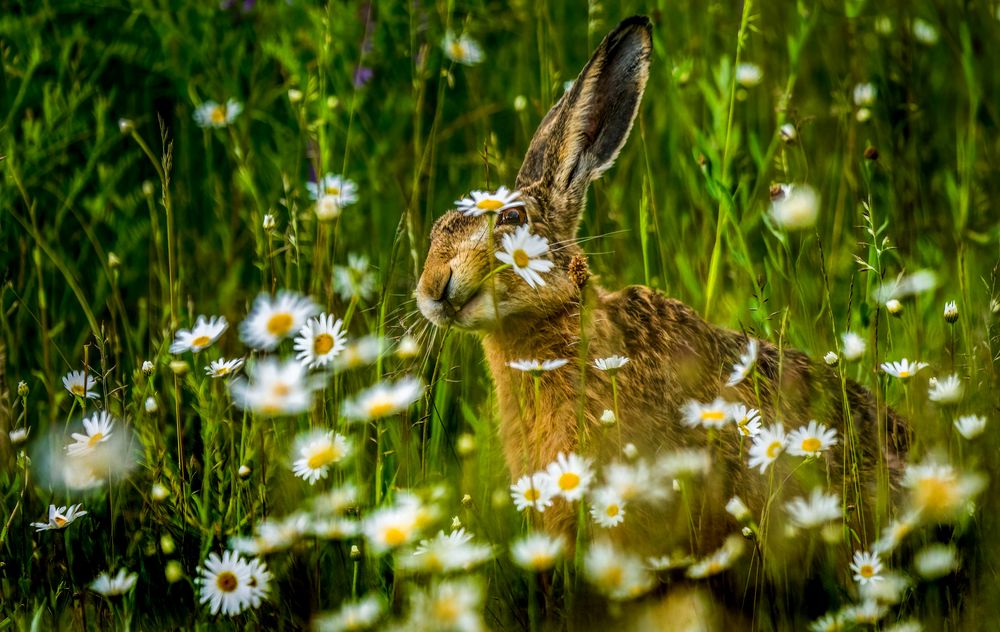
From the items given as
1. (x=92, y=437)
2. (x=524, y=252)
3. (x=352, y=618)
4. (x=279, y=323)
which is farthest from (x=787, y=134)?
(x=92, y=437)

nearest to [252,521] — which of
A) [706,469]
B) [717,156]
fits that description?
[706,469]

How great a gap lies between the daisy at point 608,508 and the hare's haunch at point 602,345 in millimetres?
346

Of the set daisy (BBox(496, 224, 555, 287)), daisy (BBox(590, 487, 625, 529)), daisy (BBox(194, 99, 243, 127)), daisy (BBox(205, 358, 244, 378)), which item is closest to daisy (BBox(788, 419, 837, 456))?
daisy (BBox(590, 487, 625, 529))

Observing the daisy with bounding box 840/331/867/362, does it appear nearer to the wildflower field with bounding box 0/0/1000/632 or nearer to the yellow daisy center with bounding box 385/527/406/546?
the wildflower field with bounding box 0/0/1000/632

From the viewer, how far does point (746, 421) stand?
8.07ft

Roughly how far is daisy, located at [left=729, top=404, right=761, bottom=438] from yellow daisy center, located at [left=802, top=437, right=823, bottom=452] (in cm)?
10

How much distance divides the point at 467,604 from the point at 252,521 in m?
0.68

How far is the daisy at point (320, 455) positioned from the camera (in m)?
2.43

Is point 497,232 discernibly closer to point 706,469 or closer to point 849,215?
point 706,469

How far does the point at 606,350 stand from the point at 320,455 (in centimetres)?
89

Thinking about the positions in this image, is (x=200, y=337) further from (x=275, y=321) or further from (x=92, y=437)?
(x=92, y=437)

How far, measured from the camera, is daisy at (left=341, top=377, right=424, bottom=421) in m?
2.36

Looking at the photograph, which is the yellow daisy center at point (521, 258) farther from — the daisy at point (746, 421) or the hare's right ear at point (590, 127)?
the hare's right ear at point (590, 127)

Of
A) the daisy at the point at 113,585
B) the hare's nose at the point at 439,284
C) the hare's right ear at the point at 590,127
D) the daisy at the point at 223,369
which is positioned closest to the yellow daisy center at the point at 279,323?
the daisy at the point at 223,369
